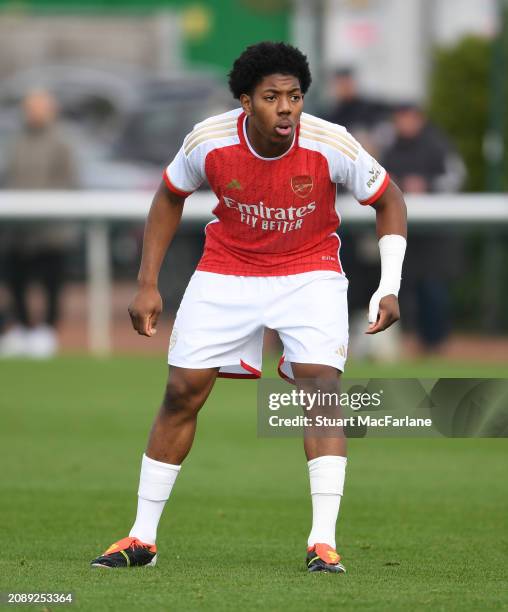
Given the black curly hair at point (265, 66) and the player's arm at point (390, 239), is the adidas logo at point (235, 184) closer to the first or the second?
the black curly hair at point (265, 66)

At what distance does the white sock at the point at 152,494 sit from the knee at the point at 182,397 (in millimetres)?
239

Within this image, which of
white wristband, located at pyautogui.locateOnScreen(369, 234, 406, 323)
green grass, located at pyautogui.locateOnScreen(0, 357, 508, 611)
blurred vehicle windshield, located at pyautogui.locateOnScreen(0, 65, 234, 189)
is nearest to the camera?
green grass, located at pyautogui.locateOnScreen(0, 357, 508, 611)

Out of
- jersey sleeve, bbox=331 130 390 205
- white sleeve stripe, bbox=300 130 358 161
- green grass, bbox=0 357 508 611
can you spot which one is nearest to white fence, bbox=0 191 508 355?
green grass, bbox=0 357 508 611

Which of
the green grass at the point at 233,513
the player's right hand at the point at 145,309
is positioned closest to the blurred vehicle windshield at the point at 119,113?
the green grass at the point at 233,513

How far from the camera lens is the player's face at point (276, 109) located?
642 cm

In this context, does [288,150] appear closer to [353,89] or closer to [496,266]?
[353,89]

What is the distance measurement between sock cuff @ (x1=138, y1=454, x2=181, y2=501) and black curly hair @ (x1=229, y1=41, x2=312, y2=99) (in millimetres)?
1550

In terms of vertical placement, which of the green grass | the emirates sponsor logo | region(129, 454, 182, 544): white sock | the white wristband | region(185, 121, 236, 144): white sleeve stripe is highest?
region(185, 121, 236, 144): white sleeve stripe

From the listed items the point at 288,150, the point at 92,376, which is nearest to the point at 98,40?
→ the point at 92,376

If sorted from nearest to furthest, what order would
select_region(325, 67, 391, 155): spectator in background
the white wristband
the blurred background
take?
the white wristband < select_region(325, 67, 391, 155): spectator in background < the blurred background

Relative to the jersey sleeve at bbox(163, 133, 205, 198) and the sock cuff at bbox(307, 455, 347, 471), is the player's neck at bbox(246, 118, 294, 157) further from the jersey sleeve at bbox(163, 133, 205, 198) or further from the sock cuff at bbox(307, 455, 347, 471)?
the sock cuff at bbox(307, 455, 347, 471)

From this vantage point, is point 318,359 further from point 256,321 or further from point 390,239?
point 390,239

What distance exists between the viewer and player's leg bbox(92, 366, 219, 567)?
263 inches

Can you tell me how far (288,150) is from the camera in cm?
659
